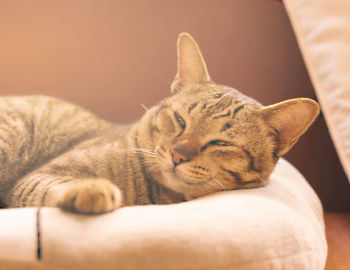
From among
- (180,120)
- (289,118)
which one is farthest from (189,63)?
(289,118)

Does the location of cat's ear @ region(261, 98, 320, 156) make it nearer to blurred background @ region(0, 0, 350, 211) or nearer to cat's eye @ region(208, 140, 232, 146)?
cat's eye @ region(208, 140, 232, 146)

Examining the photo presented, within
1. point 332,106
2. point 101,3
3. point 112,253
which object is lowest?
point 332,106

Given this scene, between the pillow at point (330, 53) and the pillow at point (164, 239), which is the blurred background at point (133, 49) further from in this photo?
the pillow at point (164, 239)

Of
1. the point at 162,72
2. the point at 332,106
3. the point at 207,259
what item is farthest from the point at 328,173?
the point at 207,259

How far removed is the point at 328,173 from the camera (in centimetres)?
120

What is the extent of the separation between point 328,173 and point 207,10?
2.32ft

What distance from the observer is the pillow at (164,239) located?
0.45 meters

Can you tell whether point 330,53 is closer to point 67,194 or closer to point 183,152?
point 183,152

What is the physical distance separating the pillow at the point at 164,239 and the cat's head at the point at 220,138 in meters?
0.15

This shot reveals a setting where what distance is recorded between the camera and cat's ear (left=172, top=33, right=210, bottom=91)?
2.80 ft

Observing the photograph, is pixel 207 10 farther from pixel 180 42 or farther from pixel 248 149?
pixel 248 149

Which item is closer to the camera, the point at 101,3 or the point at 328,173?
the point at 101,3

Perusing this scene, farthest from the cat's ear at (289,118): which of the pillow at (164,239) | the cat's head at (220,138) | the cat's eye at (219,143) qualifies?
the pillow at (164,239)

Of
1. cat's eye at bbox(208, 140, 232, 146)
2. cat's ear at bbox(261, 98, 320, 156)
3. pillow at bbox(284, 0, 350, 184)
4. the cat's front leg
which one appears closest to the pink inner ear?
cat's ear at bbox(261, 98, 320, 156)
